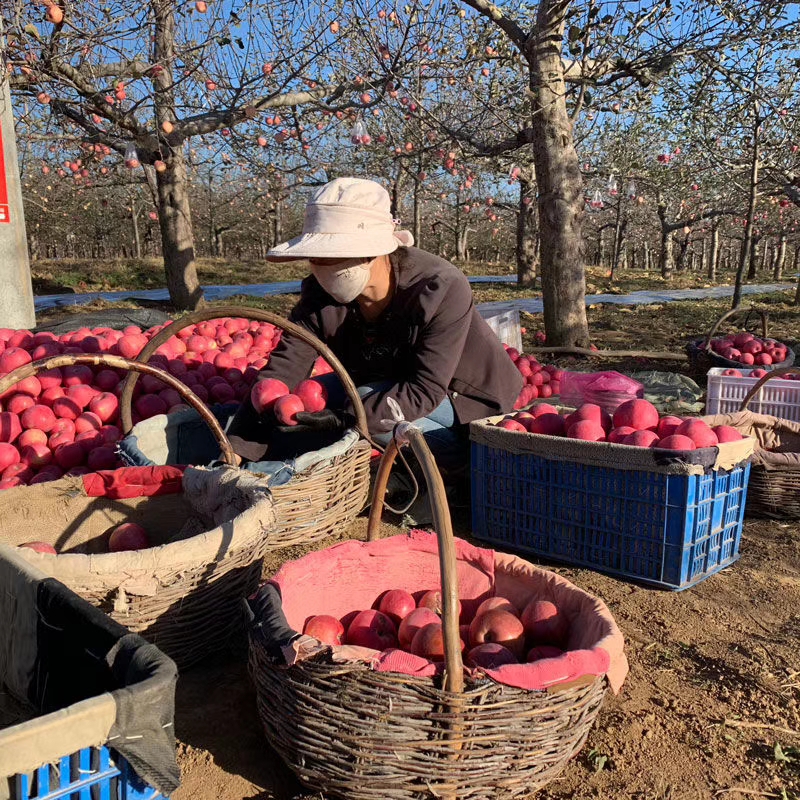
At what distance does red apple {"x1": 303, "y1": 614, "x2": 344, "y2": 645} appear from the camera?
6.66 ft

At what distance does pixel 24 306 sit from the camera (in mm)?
6969

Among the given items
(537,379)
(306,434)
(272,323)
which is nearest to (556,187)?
(537,379)

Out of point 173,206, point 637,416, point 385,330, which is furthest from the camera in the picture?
point 173,206

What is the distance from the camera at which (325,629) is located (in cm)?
204

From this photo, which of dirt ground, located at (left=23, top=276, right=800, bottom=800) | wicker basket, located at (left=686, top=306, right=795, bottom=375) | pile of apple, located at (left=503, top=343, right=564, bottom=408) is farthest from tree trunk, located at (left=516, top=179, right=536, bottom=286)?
dirt ground, located at (left=23, top=276, right=800, bottom=800)

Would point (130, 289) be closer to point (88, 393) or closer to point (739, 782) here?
point (88, 393)

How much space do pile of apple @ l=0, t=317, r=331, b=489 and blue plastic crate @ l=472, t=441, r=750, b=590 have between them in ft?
4.53

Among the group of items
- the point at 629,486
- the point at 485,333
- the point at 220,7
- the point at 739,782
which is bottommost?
the point at 739,782

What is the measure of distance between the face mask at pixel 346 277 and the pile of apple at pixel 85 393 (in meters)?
0.89

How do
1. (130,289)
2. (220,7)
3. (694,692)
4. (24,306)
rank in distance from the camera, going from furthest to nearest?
(130,289) → (220,7) → (24,306) → (694,692)

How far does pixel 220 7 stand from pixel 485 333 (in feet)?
19.7

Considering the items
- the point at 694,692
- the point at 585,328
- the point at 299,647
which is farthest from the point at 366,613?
the point at 585,328

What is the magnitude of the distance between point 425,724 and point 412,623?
54 centimetres

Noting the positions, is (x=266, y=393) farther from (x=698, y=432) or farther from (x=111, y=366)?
(x=698, y=432)
